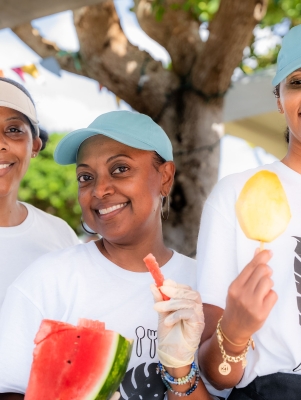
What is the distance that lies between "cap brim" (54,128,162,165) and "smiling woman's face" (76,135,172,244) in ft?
0.11

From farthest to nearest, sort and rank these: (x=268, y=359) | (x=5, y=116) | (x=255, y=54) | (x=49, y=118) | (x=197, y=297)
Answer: (x=49, y=118) < (x=255, y=54) < (x=5, y=116) < (x=268, y=359) < (x=197, y=297)

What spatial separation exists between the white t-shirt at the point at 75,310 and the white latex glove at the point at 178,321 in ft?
1.31

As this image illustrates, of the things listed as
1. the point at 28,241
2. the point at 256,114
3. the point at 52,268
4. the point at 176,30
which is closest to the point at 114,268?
the point at 52,268

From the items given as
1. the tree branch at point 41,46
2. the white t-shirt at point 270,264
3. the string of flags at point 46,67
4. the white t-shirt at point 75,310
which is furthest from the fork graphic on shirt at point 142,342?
the tree branch at point 41,46

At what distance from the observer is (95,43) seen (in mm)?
5238

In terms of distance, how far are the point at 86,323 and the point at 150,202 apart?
680mm

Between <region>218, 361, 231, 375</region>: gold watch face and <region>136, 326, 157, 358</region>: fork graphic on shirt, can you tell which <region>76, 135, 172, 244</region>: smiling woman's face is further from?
<region>218, 361, 231, 375</region>: gold watch face

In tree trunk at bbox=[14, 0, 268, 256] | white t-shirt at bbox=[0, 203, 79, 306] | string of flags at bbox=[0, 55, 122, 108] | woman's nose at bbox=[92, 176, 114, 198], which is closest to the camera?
woman's nose at bbox=[92, 176, 114, 198]

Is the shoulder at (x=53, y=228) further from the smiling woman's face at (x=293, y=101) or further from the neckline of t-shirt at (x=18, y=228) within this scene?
the smiling woman's face at (x=293, y=101)

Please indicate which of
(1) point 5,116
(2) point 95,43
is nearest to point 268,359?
(1) point 5,116

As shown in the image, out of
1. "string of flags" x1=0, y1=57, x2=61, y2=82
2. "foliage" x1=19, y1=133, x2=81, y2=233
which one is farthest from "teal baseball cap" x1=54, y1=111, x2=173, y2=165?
"foliage" x1=19, y1=133, x2=81, y2=233

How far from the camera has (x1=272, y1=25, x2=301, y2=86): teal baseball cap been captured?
1853 millimetres

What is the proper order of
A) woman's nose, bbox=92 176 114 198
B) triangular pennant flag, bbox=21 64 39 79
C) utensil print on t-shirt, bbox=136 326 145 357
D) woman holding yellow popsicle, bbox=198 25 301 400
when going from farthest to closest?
triangular pennant flag, bbox=21 64 39 79
woman's nose, bbox=92 176 114 198
utensil print on t-shirt, bbox=136 326 145 357
woman holding yellow popsicle, bbox=198 25 301 400

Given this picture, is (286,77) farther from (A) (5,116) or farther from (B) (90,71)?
(B) (90,71)
